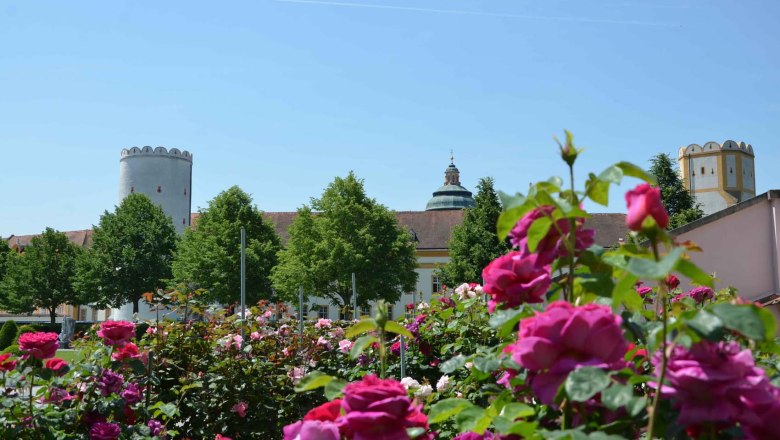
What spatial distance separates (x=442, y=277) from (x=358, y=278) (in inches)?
237

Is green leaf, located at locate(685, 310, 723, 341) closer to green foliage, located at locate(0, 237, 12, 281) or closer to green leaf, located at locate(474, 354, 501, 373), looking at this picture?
green leaf, located at locate(474, 354, 501, 373)

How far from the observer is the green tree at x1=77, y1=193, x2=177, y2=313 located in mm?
43188

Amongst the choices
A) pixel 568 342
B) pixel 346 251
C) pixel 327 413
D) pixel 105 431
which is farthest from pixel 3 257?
pixel 568 342

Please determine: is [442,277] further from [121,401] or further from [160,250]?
[121,401]

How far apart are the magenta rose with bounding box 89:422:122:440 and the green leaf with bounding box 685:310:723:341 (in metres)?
3.38

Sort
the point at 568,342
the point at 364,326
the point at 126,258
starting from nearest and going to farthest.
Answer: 1. the point at 568,342
2. the point at 364,326
3. the point at 126,258

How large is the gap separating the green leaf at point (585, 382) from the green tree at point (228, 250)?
118 feet

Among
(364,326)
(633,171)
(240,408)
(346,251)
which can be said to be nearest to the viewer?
(633,171)

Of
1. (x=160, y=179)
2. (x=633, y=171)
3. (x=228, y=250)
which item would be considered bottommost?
(x=633, y=171)

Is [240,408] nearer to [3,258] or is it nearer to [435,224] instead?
[435,224]

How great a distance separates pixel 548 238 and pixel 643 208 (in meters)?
0.27

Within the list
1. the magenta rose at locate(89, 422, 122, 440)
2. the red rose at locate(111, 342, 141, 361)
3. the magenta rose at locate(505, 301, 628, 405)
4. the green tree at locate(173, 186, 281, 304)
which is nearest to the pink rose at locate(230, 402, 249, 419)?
the red rose at locate(111, 342, 141, 361)

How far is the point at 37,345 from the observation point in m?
3.90

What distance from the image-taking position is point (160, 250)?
4434cm
